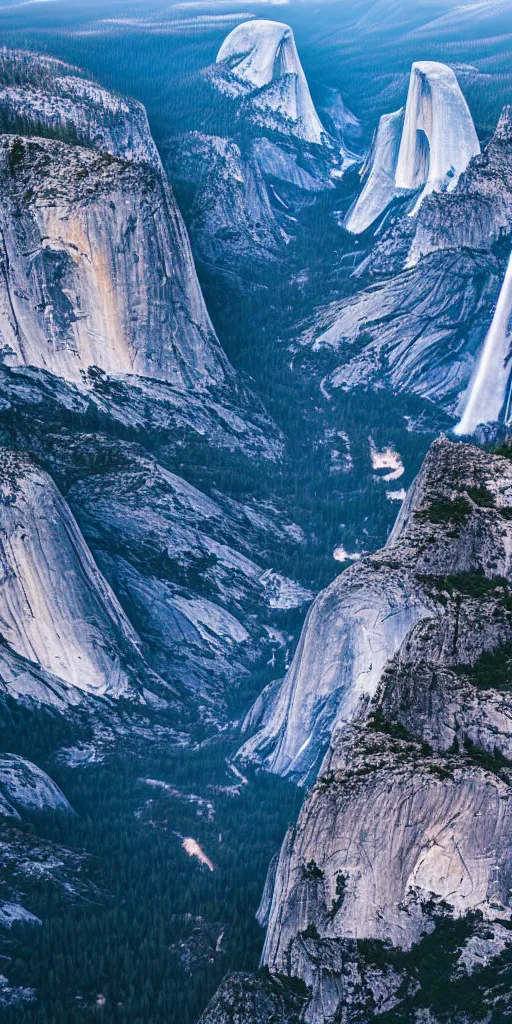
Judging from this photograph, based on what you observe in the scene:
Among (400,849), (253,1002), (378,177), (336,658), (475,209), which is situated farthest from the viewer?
(378,177)

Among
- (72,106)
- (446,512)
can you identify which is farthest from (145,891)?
(72,106)

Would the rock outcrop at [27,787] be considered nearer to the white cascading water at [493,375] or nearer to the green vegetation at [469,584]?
the green vegetation at [469,584]

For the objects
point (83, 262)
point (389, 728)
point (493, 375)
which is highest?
point (493, 375)

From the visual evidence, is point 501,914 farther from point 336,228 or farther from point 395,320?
point 336,228

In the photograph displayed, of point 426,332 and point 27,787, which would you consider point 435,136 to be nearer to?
point 426,332

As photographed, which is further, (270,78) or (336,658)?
(270,78)

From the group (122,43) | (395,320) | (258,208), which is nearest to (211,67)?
(122,43)

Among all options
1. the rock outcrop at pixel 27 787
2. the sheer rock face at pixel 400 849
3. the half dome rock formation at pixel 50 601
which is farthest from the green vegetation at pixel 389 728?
the half dome rock formation at pixel 50 601
